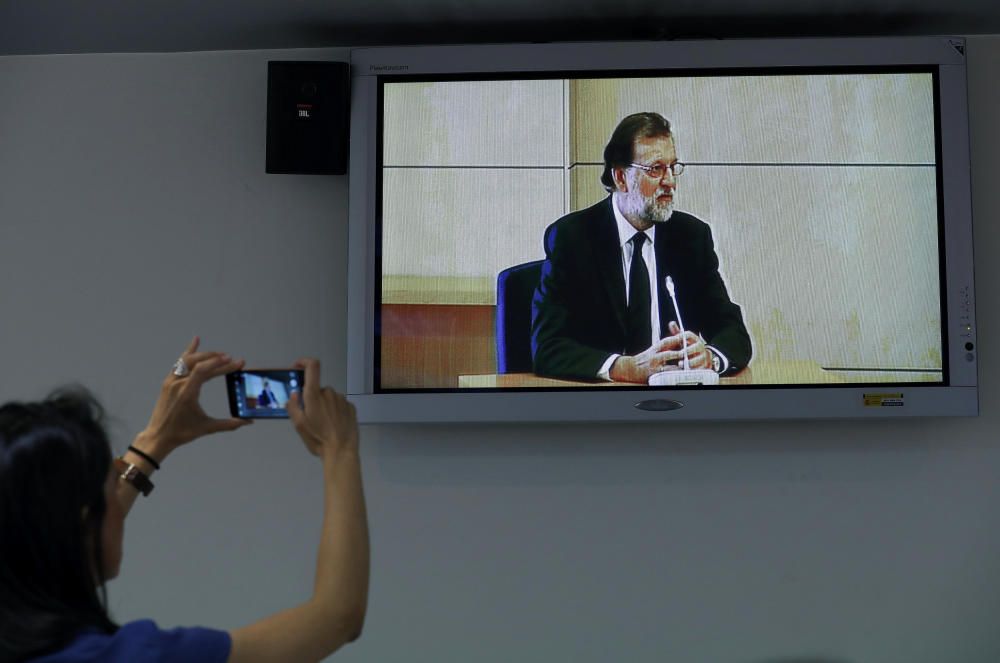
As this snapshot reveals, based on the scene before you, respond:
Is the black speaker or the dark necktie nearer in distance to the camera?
the dark necktie

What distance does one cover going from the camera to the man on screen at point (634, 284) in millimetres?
2764

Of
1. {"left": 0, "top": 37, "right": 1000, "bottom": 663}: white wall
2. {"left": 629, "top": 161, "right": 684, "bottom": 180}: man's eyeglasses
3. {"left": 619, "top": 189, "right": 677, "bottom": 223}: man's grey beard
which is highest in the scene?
{"left": 629, "top": 161, "right": 684, "bottom": 180}: man's eyeglasses

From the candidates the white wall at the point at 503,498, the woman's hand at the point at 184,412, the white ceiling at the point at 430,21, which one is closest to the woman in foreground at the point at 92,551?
the woman's hand at the point at 184,412

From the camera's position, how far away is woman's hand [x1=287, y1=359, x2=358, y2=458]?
134 cm

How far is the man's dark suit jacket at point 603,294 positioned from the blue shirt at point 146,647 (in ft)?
5.49

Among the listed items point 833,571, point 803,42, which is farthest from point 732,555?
point 803,42

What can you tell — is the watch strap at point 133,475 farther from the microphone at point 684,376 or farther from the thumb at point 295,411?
the microphone at point 684,376

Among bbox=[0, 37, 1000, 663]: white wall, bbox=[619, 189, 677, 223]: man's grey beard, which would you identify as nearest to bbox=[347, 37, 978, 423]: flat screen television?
bbox=[619, 189, 677, 223]: man's grey beard

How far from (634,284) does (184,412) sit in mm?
1538

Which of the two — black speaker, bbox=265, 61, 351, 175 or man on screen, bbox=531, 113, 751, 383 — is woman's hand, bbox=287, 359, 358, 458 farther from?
black speaker, bbox=265, 61, 351, 175

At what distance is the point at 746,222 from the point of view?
279cm

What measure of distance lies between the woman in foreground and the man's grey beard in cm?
163

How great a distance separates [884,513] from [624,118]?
1437mm

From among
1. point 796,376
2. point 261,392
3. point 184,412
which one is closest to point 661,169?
point 796,376
